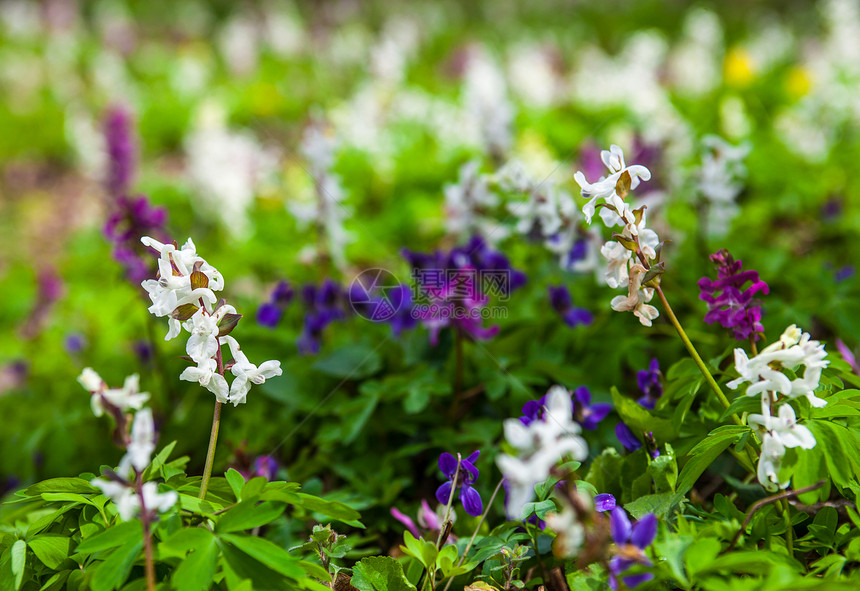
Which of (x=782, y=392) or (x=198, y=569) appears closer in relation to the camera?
(x=198, y=569)

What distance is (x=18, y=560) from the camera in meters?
1.35

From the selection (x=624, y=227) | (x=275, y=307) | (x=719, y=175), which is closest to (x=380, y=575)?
(x=624, y=227)

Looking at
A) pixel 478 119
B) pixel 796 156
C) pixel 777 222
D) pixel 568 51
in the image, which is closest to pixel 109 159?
pixel 478 119

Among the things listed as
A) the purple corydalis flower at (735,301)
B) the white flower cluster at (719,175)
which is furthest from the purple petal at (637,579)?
the white flower cluster at (719,175)

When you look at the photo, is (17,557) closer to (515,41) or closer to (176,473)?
(176,473)

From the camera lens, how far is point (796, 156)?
423cm

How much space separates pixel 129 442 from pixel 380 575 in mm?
700

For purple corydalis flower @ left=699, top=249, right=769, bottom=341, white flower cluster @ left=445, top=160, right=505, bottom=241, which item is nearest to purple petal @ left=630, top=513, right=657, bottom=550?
purple corydalis flower @ left=699, top=249, right=769, bottom=341

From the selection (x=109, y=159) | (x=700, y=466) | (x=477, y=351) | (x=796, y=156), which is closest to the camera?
(x=700, y=466)

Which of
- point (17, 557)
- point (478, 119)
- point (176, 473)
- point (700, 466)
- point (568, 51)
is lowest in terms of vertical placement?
point (17, 557)

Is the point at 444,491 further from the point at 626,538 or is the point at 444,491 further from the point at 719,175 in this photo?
the point at 719,175

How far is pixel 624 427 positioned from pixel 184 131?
6651 mm

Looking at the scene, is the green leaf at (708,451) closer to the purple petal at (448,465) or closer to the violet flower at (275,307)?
the purple petal at (448,465)

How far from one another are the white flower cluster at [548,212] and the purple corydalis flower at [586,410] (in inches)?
22.2
